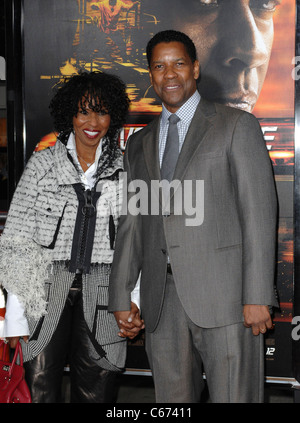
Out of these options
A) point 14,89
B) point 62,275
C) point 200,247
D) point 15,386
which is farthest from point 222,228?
point 14,89

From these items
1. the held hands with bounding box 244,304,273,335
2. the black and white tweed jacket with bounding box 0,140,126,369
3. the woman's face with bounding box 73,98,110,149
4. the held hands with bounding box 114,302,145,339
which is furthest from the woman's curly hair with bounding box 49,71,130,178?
the held hands with bounding box 244,304,273,335

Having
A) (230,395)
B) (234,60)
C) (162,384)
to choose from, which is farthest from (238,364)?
(234,60)

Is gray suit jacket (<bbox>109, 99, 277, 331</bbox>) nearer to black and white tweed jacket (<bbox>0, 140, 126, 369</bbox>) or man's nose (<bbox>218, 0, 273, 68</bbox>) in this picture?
black and white tweed jacket (<bbox>0, 140, 126, 369</bbox>)

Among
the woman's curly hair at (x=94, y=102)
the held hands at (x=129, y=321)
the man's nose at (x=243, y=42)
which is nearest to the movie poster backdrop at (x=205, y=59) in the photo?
the man's nose at (x=243, y=42)

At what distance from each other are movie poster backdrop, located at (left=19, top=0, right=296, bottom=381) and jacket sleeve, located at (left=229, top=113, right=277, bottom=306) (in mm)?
970

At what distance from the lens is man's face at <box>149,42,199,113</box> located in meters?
2.24

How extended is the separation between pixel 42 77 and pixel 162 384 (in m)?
2.05

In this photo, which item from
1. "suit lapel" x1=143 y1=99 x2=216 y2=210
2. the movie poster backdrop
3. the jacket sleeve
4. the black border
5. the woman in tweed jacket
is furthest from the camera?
the black border

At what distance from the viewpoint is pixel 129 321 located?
2.34 m

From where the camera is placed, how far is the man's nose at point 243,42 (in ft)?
9.77

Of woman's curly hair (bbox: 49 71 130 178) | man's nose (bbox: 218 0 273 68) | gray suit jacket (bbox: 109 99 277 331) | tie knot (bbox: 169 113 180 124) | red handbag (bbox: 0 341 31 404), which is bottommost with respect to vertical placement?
red handbag (bbox: 0 341 31 404)

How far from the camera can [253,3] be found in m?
2.96

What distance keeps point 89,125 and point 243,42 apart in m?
1.16
